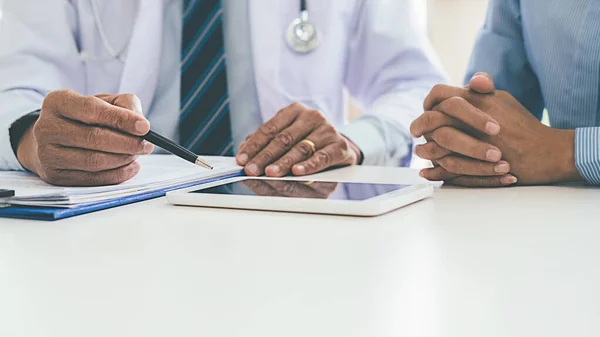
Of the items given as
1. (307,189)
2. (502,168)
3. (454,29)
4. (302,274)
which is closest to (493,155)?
(502,168)

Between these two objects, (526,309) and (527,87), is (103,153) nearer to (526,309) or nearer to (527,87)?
(526,309)

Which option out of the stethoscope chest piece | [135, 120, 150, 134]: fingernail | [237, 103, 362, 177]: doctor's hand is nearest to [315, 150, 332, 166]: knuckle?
[237, 103, 362, 177]: doctor's hand

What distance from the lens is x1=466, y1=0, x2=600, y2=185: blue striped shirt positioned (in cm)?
90

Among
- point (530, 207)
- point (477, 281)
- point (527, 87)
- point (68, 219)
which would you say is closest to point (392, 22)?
point (527, 87)

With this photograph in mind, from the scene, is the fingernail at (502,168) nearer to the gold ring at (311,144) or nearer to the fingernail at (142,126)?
the gold ring at (311,144)

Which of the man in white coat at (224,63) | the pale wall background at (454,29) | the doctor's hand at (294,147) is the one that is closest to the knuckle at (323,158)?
the doctor's hand at (294,147)

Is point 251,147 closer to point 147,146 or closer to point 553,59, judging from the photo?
point 147,146

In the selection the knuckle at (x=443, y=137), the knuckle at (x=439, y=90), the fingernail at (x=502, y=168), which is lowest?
the fingernail at (x=502, y=168)

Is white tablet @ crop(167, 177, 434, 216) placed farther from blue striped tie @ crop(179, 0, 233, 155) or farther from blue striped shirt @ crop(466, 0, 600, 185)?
blue striped tie @ crop(179, 0, 233, 155)

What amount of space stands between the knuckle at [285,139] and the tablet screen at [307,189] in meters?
0.22

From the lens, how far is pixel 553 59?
974 millimetres

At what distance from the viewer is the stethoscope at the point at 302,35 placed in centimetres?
134

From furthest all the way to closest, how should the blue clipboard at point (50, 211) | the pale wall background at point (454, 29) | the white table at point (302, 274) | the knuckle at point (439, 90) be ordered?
the pale wall background at point (454, 29) → the knuckle at point (439, 90) → the blue clipboard at point (50, 211) → the white table at point (302, 274)

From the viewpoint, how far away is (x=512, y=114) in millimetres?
Answer: 802
